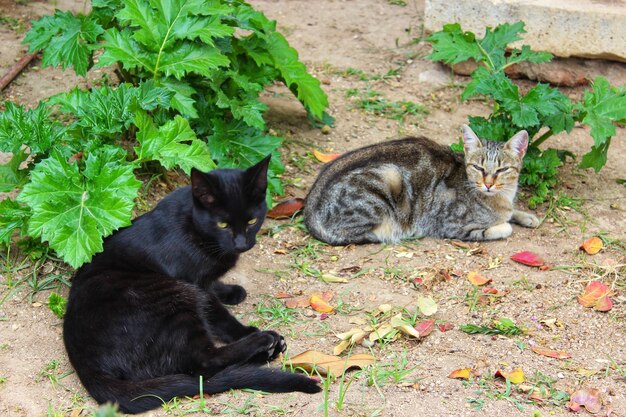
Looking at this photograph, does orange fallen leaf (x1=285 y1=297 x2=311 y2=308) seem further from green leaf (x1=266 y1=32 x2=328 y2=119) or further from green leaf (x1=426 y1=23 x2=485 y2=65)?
green leaf (x1=426 y1=23 x2=485 y2=65)

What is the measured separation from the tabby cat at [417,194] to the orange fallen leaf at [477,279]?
0.67 meters

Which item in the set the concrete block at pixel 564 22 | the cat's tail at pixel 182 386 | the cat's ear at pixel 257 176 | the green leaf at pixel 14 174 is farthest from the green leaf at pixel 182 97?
the concrete block at pixel 564 22

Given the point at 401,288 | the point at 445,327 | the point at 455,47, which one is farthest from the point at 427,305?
the point at 455,47

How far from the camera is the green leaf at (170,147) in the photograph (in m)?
5.28

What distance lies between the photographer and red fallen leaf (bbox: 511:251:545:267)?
5.68m

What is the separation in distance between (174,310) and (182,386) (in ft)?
1.52

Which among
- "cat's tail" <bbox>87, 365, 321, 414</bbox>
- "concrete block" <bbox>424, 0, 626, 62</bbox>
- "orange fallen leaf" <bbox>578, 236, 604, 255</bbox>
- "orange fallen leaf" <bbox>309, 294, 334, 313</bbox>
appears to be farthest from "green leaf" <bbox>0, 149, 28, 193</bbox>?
"concrete block" <bbox>424, 0, 626, 62</bbox>

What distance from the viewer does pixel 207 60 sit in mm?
5816

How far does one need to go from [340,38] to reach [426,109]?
1696mm

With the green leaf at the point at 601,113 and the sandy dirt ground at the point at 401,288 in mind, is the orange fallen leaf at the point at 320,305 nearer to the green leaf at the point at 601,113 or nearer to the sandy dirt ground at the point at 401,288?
the sandy dirt ground at the point at 401,288

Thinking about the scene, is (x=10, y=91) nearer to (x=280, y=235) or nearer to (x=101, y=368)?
(x=280, y=235)

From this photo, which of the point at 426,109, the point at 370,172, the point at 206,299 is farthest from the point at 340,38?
the point at 206,299

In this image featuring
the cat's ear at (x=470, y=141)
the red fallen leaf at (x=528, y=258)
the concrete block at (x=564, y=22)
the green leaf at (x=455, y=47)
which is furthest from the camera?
the concrete block at (x=564, y=22)

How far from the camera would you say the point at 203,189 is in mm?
4574
